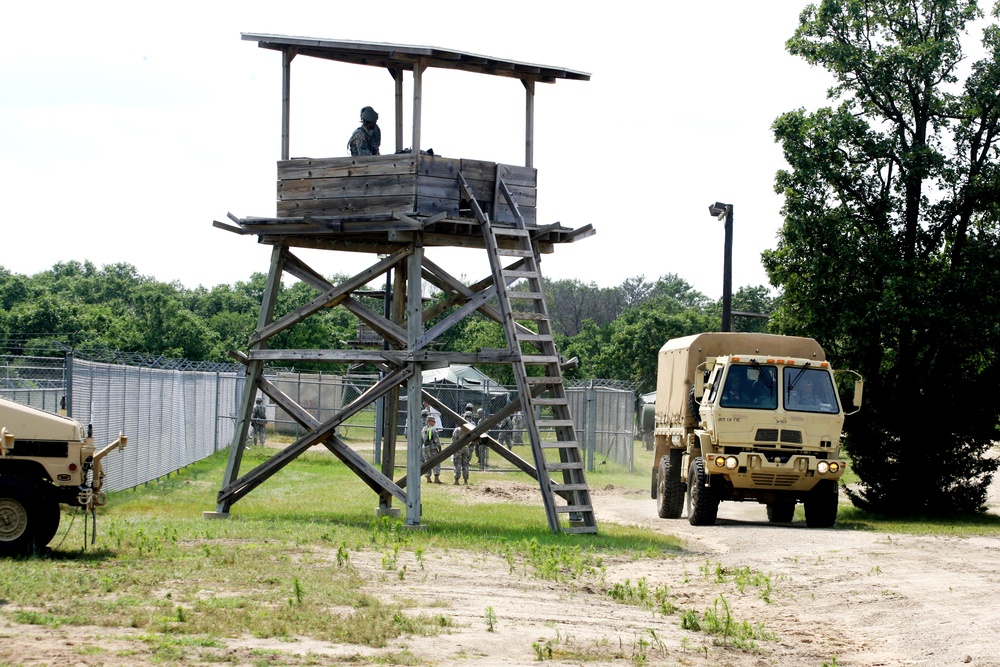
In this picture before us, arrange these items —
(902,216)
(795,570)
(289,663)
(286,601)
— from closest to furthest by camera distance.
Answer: (289,663) → (286,601) → (795,570) → (902,216)

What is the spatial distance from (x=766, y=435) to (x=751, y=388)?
2.63 feet

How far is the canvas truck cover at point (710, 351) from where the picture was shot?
23.0 metres

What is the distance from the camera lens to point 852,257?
80.6 ft

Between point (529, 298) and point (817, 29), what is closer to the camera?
point (529, 298)

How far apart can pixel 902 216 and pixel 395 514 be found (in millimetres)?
11541

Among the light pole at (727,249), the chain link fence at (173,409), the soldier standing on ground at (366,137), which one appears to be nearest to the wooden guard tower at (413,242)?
the soldier standing on ground at (366,137)

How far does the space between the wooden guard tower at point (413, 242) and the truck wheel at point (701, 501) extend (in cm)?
325

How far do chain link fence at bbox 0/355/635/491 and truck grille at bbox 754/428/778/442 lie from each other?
151 inches

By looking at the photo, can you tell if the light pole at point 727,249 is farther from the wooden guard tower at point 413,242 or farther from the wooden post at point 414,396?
the wooden post at point 414,396

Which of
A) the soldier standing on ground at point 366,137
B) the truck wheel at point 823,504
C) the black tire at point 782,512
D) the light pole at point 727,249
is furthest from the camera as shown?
the light pole at point 727,249

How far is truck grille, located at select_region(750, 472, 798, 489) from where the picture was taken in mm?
21172

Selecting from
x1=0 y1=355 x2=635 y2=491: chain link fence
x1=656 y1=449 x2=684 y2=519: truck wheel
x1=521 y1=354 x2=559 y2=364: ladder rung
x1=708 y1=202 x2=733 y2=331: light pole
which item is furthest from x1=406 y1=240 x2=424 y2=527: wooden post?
x1=708 y1=202 x2=733 y2=331: light pole

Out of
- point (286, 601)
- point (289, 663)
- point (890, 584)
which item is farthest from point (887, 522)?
point (289, 663)

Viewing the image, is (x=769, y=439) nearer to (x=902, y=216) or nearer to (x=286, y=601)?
(x=902, y=216)
